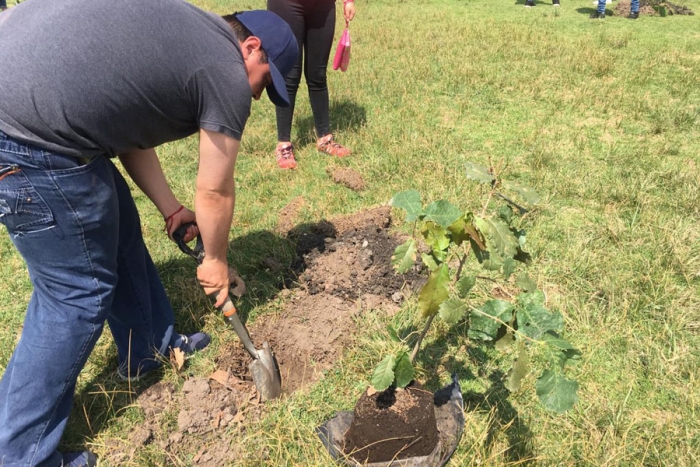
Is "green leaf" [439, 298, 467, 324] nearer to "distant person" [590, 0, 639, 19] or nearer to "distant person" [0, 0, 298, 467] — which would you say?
"distant person" [0, 0, 298, 467]

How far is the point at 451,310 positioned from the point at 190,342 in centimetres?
150

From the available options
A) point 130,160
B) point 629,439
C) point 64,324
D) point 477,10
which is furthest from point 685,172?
point 477,10

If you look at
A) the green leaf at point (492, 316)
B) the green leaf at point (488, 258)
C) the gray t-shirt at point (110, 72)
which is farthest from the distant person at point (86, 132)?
the green leaf at point (492, 316)

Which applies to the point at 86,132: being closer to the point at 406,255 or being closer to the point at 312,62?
the point at 406,255

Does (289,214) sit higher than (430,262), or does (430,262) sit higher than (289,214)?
(430,262)

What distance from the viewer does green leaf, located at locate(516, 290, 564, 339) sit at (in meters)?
1.42

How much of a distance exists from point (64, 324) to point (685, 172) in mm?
4206

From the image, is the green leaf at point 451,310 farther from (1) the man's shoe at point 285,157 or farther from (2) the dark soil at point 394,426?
(1) the man's shoe at point 285,157

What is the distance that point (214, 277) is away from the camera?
198 centimetres

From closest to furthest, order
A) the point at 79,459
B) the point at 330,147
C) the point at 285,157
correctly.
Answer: the point at 79,459 < the point at 285,157 < the point at 330,147

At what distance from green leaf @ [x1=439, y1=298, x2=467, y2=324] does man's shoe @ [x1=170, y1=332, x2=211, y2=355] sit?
145 cm

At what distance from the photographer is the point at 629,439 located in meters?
1.90

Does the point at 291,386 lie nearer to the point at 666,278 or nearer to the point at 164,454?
the point at 164,454

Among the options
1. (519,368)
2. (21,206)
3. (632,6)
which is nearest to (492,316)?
(519,368)
